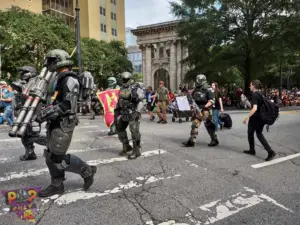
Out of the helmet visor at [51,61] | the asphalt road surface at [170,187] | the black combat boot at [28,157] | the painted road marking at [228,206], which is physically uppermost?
the helmet visor at [51,61]

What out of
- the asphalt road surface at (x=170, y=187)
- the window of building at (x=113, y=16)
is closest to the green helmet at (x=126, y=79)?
the asphalt road surface at (x=170, y=187)

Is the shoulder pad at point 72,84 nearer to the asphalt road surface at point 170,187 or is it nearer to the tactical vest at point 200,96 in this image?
the asphalt road surface at point 170,187

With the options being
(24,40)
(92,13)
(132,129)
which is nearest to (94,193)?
(132,129)

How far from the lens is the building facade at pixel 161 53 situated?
131ft

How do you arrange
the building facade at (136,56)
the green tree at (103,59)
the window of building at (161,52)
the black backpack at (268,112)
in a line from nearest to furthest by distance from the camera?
the black backpack at (268,112) → the green tree at (103,59) → the window of building at (161,52) → the building facade at (136,56)

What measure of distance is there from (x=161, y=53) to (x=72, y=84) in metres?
40.5

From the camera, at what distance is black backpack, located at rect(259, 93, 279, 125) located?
5.39 meters

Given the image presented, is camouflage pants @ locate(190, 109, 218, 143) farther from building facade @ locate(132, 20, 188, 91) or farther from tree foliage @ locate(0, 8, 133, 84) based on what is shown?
building facade @ locate(132, 20, 188, 91)

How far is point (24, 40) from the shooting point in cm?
1909

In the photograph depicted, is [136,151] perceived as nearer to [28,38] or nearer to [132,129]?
[132,129]

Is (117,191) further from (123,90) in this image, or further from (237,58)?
(237,58)

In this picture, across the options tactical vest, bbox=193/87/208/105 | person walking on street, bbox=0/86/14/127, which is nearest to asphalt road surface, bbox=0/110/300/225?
tactical vest, bbox=193/87/208/105

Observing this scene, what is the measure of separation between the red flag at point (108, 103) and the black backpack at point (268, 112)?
3994 mm

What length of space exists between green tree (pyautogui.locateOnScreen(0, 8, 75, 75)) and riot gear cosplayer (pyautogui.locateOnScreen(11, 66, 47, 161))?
15630 mm
